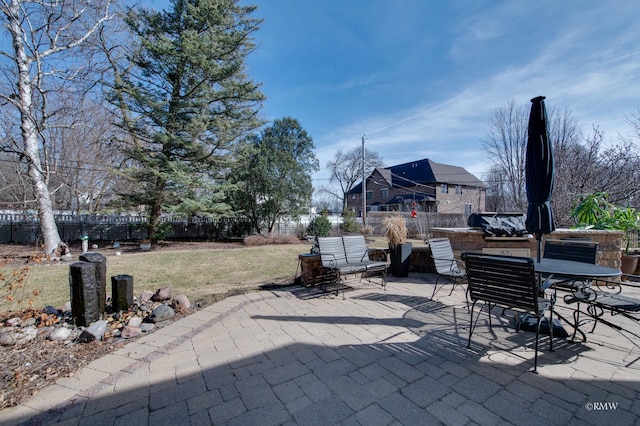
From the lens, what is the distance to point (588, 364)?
2154 millimetres

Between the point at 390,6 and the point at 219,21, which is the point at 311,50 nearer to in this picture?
the point at 390,6

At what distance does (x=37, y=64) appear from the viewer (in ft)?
26.3


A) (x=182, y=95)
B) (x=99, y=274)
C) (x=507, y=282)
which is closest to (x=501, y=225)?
(x=507, y=282)

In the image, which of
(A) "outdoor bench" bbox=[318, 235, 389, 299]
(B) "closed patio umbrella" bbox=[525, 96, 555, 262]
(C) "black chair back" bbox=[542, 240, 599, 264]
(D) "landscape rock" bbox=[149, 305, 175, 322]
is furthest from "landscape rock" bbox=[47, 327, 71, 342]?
(C) "black chair back" bbox=[542, 240, 599, 264]

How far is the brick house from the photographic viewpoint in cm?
2750

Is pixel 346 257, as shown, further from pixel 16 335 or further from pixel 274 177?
pixel 274 177

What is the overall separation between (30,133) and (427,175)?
28327mm

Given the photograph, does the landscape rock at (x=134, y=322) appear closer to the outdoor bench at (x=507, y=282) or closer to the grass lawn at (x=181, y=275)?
the grass lawn at (x=181, y=275)

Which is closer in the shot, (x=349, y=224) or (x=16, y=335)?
(x=16, y=335)

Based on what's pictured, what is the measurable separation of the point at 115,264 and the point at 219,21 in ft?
33.1

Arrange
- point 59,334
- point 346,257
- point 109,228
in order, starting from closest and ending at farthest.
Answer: point 59,334 < point 346,257 < point 109,228

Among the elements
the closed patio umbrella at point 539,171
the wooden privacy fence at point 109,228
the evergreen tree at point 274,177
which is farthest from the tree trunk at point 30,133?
the closed patio umbrella at point 539,171

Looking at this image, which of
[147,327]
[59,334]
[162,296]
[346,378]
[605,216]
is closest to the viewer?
[346,378]

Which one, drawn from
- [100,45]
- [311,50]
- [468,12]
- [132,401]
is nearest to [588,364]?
[132,401]
